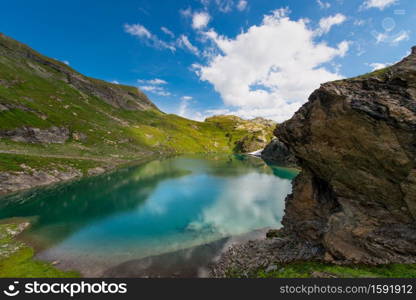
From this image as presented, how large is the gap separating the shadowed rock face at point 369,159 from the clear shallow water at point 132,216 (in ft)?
70.3

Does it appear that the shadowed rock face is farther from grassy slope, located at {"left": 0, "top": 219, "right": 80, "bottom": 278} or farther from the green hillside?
the green hillside

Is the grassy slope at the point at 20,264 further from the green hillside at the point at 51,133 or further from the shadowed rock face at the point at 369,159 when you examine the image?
the green hillside at the point at 51,133

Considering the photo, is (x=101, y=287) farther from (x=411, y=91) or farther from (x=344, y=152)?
(x=411, y=91)

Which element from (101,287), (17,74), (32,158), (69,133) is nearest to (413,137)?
(101,287)

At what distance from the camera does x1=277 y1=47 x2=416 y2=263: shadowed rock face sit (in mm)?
19484

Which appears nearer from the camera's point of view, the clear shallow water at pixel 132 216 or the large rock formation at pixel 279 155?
the clear shallow water at pixel 132 216

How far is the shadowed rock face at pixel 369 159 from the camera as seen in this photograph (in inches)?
767

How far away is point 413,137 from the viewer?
18.9m

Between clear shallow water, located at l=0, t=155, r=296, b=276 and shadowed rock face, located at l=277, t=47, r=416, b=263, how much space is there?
2142cm

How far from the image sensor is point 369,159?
21672 mm

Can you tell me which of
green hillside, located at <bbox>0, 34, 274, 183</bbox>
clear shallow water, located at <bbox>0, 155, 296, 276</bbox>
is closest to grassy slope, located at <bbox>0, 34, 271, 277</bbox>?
green hillside, located at <bbox>0, 34, 274, 183</bbox>

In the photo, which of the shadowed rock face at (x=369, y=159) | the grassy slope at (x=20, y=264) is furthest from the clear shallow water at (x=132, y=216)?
the shadowed rock face at (x=369, y=159)

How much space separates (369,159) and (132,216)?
159ft

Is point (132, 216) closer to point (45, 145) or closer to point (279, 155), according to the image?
point (45, 145)
